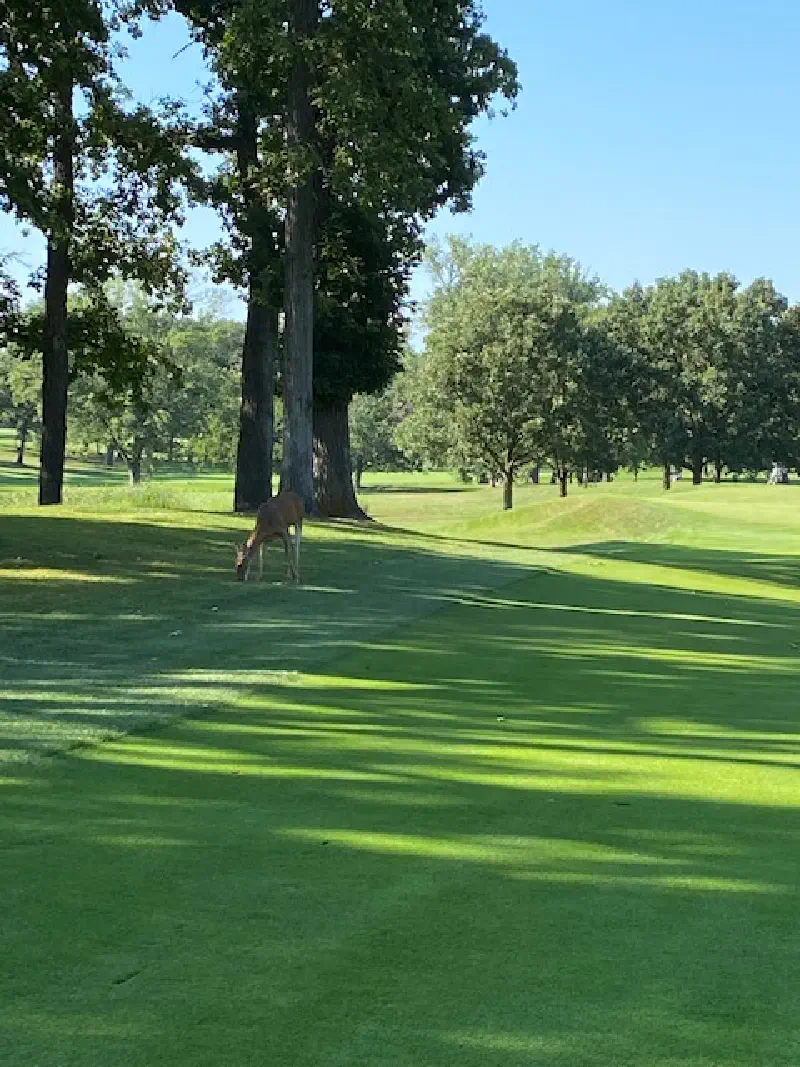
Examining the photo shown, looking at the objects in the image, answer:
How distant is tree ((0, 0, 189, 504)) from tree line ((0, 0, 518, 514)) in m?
0.07

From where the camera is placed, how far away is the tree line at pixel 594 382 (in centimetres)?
6706

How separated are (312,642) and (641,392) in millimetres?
69934

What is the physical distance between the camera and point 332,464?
112 feet

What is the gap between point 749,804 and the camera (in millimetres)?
6844

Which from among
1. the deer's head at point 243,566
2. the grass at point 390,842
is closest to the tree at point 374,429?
the deer's head at point 243,566

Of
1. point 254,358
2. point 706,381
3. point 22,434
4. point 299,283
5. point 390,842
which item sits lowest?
point 390,842

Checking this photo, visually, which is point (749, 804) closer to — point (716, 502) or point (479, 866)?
point (479, 866)

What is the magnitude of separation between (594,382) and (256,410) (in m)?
43.6

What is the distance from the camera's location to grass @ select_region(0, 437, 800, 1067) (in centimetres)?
375

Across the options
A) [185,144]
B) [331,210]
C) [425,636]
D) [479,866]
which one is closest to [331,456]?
[331,210]

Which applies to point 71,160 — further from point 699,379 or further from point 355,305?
point 699,379

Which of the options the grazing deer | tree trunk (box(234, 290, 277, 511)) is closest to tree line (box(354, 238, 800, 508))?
tree trunk (box(234, 290, 277, 511))

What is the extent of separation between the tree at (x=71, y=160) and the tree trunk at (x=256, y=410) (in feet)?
8.26

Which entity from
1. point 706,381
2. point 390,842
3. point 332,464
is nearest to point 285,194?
point 332,464
